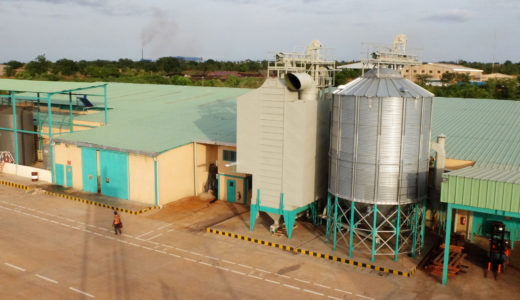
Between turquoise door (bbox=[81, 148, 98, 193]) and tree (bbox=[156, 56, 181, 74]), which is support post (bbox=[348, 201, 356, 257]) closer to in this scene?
turquoise door (bbox=[81, 148, 98, 193])

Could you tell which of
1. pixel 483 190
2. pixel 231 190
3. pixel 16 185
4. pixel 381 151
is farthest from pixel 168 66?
pixel 483 190

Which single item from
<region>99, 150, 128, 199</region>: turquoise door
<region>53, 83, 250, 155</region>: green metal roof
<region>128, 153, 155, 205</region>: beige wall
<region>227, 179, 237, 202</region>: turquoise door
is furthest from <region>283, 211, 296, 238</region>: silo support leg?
<region>99, 150, 128, 199</region>: turquoise door

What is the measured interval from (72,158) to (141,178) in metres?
5.90

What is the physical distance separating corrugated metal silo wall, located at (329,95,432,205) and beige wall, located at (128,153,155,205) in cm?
1149

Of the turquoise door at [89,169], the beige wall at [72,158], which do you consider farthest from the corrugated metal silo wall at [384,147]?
the beige wall at [72,158]

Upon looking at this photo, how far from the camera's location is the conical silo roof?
1900 cm

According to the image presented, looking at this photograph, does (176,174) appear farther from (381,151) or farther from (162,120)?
(381,151)

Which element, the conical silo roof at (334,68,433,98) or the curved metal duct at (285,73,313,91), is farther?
the curved metal duct at (285,73,313,91)

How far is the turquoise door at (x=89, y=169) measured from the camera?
2908 centimetres

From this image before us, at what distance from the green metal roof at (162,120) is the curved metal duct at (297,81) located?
7.26 m

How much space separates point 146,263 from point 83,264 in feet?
8.01

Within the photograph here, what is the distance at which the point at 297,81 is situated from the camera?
67.8 ft

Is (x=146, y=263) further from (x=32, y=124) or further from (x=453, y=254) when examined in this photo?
(x=32, y=124)

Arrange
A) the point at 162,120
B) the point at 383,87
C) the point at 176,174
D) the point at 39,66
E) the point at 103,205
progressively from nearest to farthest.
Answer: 1. the point at 383,87
2. the point at 103,205
3. the point at 176,174
4. the point at 162,120
5. the point at 39,66
